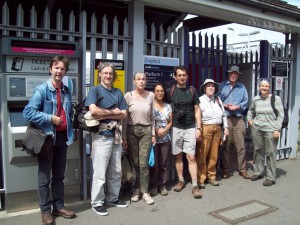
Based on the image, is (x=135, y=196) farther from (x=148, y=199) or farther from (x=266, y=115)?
(x=266, y=115)

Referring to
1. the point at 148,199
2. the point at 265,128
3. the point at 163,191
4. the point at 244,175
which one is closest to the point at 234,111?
the point at 265,128

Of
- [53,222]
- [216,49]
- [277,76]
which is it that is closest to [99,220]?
[53,222]

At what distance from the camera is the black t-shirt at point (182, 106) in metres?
4.63

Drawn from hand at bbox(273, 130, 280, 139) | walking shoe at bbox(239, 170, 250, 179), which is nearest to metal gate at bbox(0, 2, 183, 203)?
hand at bbox(273, 130, 280, 139)

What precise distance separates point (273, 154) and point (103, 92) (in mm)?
2964

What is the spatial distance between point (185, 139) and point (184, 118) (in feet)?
1.04

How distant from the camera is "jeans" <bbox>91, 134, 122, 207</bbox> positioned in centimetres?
382

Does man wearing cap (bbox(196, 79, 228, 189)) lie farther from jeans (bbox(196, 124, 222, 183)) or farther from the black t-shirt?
the black t-shirt

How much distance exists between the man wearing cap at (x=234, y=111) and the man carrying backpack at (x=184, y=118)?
0.92m

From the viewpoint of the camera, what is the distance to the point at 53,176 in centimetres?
370

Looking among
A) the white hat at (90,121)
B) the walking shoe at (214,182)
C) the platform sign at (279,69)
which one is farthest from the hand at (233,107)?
the white hat at (90,121)

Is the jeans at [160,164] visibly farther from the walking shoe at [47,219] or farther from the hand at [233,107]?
the walking shoe at [47,219]

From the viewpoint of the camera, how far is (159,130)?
4508 mm

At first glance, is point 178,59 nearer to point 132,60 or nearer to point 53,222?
point 132,60
